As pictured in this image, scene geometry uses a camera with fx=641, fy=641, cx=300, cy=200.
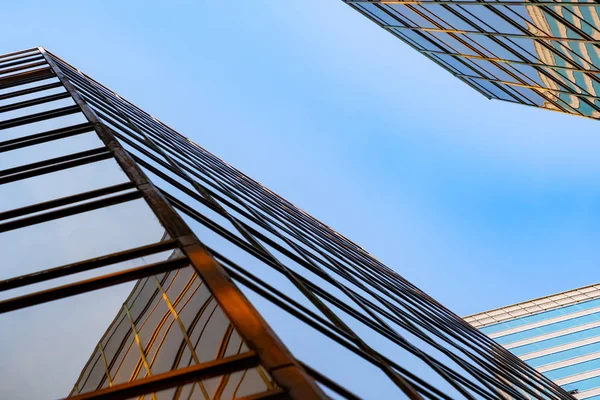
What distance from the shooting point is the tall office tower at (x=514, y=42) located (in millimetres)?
18609

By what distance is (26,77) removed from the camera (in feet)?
70.6

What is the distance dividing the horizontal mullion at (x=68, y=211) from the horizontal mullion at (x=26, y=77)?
12.5 metres

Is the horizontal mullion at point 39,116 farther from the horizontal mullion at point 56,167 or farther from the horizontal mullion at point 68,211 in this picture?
the horizontal mullion at point 68,211

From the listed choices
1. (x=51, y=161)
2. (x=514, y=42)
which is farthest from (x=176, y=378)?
(x=514, y=42)

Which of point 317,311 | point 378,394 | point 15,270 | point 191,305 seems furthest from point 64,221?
point 378,394

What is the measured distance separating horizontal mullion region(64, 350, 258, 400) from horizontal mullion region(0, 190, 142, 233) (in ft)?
14.0

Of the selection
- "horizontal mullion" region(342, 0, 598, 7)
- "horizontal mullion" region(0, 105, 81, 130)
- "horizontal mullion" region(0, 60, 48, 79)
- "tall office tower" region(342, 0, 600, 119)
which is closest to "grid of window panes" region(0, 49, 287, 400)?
"horizontal mullion" region(0, 105, 81, 130)

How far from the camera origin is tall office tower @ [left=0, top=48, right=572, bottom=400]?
5.52 m

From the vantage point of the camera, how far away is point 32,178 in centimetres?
1142

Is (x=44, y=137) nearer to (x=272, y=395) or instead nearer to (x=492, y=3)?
(x=272, y=395)

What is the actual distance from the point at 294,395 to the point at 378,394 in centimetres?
346

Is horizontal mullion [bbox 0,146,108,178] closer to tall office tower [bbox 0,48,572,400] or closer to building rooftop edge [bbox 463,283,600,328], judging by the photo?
tall office tower [bbox 0,48,572,400]

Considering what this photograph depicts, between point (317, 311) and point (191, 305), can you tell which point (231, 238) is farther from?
point (191, 305)

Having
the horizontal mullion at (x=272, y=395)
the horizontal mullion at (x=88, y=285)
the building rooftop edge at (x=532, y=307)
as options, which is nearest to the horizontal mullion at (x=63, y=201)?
the horizontal mullion at (x=88, y=285)
